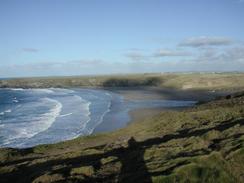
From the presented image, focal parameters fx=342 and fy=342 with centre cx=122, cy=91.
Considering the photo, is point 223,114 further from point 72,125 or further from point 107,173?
point 72,125

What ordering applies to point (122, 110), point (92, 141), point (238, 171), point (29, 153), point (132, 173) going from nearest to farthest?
point (238, 171)
point (132, 173)
point (29, 153)
point (92, 141)
point (122, 110)

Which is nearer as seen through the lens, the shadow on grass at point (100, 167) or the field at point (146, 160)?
the field at point (146, 160)

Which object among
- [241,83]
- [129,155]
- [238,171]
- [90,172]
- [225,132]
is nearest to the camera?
[238,171]

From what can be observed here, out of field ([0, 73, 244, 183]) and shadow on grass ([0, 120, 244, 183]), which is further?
shadow on grass ([0, 120, 244, 183])

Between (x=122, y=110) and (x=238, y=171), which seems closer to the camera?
(x=238, y=171)

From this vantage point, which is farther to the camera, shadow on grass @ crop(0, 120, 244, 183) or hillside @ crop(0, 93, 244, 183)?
shadow on grass @ crop(0, 120, 244, 183)

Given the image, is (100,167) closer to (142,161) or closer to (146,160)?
(142,161)

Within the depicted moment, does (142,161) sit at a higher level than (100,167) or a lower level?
higher

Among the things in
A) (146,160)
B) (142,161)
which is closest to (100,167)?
(142,161)

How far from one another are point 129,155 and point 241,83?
11012 cm

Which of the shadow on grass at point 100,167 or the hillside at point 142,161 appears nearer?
the hillside at point 142,161

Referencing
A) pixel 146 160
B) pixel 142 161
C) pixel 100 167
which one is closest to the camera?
pixel 100 167

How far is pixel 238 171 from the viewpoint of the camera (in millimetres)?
15117

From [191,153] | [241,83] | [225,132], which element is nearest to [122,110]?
[225,132]
